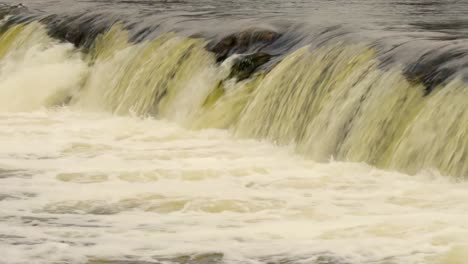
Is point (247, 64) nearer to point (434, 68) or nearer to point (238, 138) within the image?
point (238, 138)

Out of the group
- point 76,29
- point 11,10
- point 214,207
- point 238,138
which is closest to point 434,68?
point 238,138

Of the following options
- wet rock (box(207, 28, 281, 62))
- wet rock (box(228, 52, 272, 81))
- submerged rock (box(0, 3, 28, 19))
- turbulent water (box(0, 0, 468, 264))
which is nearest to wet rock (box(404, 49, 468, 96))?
turbulent water (box(0, 0, 468, 264))

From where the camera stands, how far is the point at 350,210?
9.63 metres

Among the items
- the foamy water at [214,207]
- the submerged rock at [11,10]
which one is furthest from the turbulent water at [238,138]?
the submerged rock at [11,10]

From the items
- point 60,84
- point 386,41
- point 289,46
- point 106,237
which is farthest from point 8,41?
point 106,237

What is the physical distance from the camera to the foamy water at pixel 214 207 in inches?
332

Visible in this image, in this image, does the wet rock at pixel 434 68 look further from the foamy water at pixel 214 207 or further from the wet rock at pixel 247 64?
the wet rock at pixel 247 64

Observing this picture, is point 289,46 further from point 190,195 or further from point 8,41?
point 8,41

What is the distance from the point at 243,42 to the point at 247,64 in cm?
87

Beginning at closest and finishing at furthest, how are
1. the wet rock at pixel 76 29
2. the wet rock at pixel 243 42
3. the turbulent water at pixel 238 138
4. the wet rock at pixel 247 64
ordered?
1. the turbulent water at pixel 238 138
2. the wet rock at pixel 247 64
3. the wet rock at pixel 243 42
4. the wet rock at pixel 76 29

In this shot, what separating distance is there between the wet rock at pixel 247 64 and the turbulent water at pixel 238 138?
0.03m

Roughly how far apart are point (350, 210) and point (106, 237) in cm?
193

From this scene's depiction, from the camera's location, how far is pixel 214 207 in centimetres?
1003

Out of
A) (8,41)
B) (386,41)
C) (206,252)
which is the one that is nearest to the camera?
(206,252)
